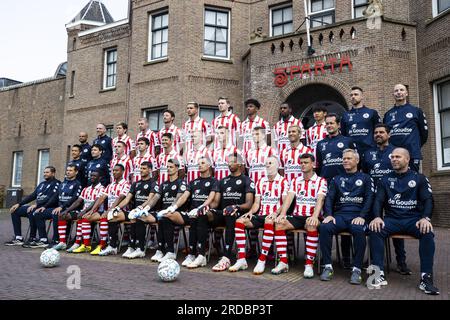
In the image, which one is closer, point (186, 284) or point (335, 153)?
point (186, 284)

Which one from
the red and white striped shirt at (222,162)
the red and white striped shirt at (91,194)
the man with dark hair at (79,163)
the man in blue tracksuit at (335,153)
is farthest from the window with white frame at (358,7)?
the red and white striped shirt at (91,194)

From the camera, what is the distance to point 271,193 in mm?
7293

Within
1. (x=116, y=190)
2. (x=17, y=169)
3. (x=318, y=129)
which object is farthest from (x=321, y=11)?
(x=17, y=169)

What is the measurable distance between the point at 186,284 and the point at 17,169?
82.5 ft

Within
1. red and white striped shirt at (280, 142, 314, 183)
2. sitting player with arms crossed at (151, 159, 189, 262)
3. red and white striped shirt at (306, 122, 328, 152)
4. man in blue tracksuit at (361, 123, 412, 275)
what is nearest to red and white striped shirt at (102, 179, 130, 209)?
sitting player with arms crossed at (151, 159, 189, 262)

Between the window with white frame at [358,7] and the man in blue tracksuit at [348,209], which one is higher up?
the window with white frame at [358,7]

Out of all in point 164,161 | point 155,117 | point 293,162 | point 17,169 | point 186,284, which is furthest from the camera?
point 17,169

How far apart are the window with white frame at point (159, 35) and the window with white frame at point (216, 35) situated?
1740 millimetres

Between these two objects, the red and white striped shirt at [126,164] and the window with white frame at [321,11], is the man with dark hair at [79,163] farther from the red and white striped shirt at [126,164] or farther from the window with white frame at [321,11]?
the window with white frame at [321,11]

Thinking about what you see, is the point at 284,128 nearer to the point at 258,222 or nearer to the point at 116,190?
the point at 258,222

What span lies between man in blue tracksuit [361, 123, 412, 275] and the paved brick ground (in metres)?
0.23

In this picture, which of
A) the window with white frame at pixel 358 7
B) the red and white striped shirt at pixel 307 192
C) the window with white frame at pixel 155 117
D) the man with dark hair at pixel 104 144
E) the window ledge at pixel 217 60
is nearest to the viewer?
the red and white striped shirt at pixel 307 192

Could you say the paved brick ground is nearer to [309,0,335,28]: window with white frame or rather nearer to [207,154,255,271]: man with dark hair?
[207,154,255,271]: man with dark hair

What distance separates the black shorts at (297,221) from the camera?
6699mm
